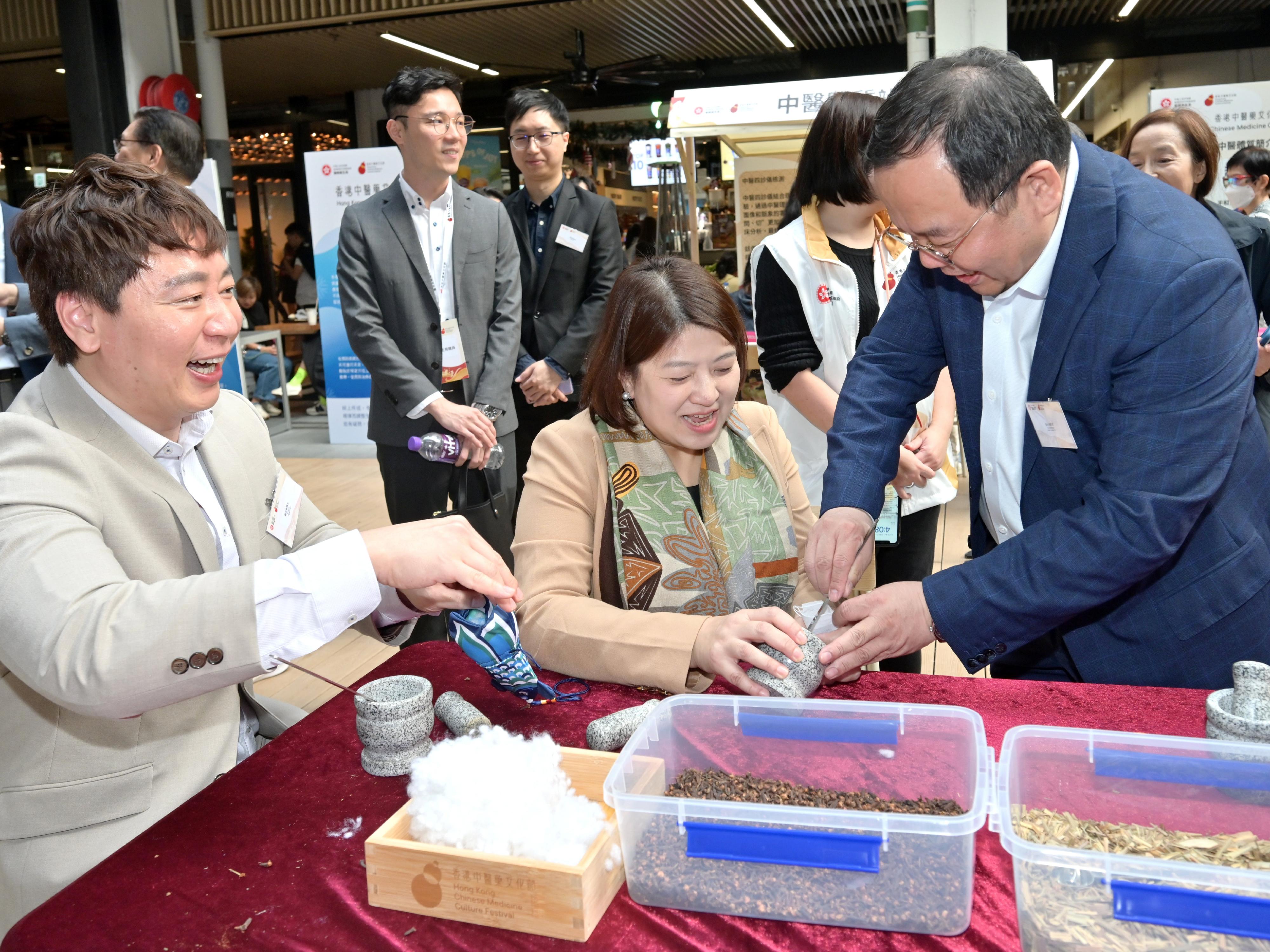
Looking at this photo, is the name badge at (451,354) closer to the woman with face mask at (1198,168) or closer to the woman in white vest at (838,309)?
the woman in white vest at (838,309)

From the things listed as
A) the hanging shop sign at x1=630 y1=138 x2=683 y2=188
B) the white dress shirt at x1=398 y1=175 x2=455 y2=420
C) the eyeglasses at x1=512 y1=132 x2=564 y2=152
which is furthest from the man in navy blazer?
the hanging shop sign at x1=630 y1=138 x2=683 y2=188

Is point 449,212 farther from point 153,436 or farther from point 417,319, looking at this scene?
point 153,436

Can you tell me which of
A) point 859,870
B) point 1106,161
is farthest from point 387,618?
point 1106,161

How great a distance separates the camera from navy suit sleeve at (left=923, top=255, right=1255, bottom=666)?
144 centimetres

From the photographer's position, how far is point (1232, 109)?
22.8ft

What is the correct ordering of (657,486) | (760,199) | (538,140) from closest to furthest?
(657,486) → (538,140) → (760,199)

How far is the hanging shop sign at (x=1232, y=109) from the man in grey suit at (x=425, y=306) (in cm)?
564

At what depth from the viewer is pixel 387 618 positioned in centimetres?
173

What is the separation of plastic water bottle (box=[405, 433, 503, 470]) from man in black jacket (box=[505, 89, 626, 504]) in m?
0.70

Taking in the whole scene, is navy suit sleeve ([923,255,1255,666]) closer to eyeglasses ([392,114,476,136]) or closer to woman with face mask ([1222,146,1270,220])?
eyeglasses ([392,114,476,136])

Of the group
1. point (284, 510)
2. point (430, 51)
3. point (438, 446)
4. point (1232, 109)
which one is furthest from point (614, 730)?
point (430, 51)

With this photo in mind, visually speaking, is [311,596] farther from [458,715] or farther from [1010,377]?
[1010,377]

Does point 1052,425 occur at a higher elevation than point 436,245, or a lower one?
Result: lower

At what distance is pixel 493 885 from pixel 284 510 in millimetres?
929
